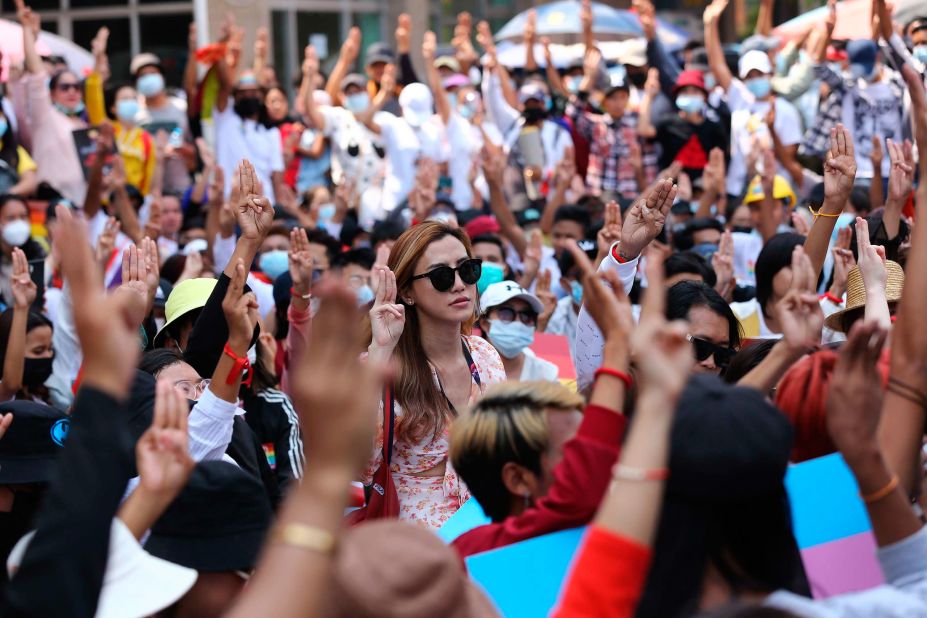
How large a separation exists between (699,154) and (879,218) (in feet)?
19.6

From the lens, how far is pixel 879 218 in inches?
233

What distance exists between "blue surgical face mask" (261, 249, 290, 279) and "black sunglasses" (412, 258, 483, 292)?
12.6 ft

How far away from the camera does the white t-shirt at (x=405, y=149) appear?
40.8ft

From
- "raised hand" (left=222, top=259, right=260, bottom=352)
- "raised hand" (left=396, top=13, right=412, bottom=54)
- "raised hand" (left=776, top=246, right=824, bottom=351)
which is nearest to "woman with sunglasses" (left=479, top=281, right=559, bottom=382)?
"raised hand" (left=222, top=259, right=260, bottom=352)

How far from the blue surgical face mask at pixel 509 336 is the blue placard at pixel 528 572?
11.8 ft

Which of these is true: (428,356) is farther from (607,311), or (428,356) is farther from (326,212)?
(326,212)

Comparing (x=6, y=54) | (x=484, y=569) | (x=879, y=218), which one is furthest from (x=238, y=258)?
(x=6, y=54)

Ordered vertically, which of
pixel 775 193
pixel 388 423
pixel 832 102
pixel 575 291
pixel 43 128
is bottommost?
pixel 575 291

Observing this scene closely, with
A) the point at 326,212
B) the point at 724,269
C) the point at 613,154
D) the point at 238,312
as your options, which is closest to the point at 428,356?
the point at 238,312

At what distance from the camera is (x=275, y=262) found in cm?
834

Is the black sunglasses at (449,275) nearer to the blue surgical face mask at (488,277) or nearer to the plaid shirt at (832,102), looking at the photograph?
the blue surgical face mask at (488,277)

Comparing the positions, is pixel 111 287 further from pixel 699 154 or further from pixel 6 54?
pixel 6 54

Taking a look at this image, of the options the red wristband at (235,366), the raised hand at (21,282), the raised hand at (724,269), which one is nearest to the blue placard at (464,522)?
the red wristband at (235,366)

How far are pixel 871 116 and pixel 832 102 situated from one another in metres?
0.40
